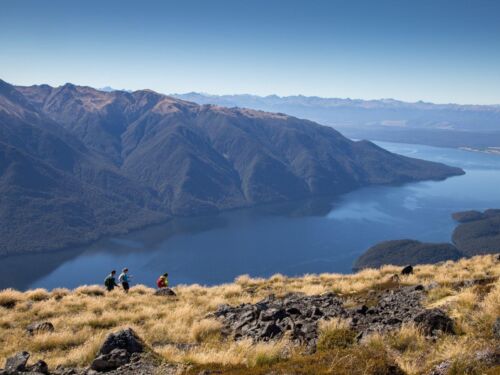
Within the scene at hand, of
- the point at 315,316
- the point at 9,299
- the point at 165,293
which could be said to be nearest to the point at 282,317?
the point at 315,316

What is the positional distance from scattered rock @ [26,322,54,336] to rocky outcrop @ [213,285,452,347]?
6.48 metres

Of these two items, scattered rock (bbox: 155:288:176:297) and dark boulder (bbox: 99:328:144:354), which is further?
scattered rock (bbox: 155:288:176:297)

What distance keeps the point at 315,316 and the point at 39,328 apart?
10685mm

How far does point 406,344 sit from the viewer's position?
11.4 meters

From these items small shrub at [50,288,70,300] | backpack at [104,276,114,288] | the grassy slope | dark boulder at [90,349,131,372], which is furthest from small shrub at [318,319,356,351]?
backpack at [104,276,114,288]

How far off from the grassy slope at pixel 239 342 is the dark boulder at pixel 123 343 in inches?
25.4

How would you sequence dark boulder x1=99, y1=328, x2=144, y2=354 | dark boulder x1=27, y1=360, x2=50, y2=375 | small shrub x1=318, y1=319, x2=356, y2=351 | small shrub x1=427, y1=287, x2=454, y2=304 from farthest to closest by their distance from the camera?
small shrub x1=427, y1=287, x2=454, y2=304 → small shrub x1=318, y1=319, x2=356, y2=351 → dark boulder x1=99, y1=328, x2=144, y2=354 → dark boulder x1=27, y1=360, x2=50, y2=375

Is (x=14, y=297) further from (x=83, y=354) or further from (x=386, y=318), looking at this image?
(x=386, y=318)

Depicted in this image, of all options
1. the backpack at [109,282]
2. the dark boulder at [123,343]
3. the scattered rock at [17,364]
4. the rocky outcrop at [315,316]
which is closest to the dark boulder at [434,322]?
the rocky outcrop at [315,316]

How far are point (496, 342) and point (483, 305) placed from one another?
332 centimetres

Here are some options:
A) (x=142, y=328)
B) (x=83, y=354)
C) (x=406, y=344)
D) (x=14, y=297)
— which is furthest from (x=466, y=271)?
(x=14, y=297)

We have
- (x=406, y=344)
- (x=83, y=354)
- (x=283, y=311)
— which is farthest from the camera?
(x=283, y=311)

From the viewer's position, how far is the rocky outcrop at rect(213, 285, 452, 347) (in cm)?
1328

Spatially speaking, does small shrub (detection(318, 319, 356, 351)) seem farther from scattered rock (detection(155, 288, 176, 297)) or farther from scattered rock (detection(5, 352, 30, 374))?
scattered rock (detection(155, 288, 176, 297))
